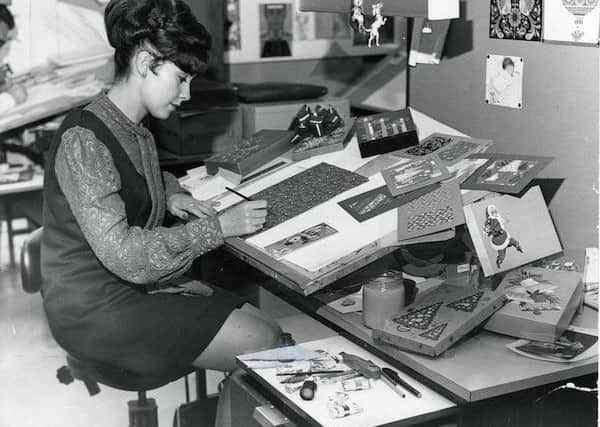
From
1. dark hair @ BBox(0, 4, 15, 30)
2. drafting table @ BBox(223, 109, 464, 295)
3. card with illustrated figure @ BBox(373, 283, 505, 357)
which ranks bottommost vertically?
card with illustrated figure @ BBox(373, 283, 505, 357)

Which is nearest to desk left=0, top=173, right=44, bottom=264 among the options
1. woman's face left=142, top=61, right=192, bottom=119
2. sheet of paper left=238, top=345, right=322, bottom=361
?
woman's face left=142, top=61, right=192, bottom=119

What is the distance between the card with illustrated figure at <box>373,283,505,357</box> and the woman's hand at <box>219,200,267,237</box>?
398mm

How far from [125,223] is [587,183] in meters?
1.05

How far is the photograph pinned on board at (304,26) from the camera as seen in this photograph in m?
3.54

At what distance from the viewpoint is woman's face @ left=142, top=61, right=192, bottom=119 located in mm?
1884

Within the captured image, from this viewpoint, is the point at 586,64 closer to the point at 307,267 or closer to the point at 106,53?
the point at 307,267

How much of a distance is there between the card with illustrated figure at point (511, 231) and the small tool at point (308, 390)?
497 millimetres

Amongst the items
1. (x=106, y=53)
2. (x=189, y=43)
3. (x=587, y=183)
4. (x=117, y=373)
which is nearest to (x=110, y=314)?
(x=117, y=373)

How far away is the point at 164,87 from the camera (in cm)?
189

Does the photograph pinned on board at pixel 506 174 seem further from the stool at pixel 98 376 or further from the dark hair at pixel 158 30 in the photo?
the stool at pixel 98 376

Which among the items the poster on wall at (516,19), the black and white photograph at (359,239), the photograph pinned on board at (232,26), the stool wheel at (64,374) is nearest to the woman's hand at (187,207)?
the black and white photograph at (359,239)

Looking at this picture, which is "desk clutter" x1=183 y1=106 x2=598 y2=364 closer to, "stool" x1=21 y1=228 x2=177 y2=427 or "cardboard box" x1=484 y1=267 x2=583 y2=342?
"cardboard box" x1=484 y1=267 x2=583 y2=342

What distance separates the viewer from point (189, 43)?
1869mm

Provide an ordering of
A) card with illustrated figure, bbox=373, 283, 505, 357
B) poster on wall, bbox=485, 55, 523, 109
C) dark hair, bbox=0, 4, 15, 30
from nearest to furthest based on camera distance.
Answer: card with illustrated figure, bbox=373, 283, 505, 357 < poster on wall, bbox=485, 55, 523, 109 < dark hair, bbox=0, 4, 15, 30
